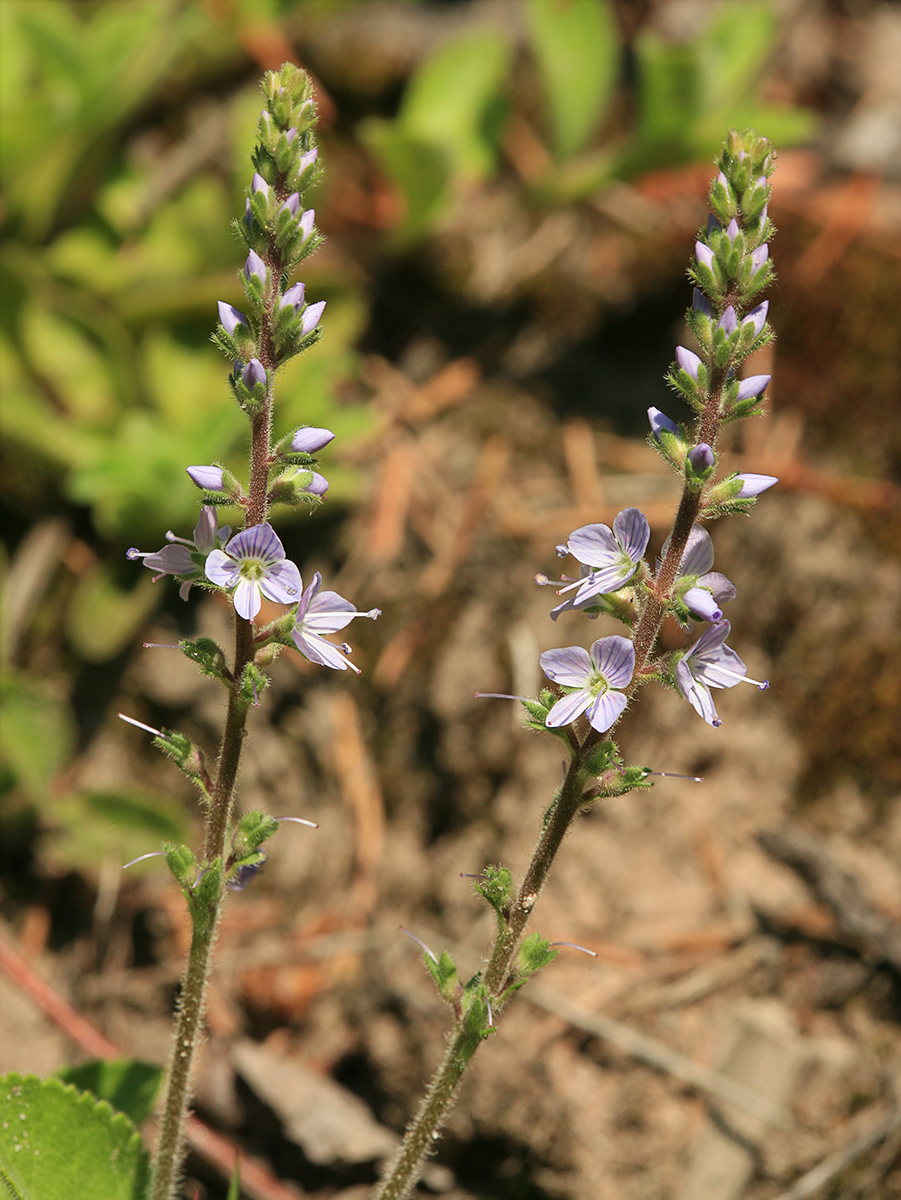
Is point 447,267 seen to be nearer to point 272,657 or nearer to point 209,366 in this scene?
point 209,366

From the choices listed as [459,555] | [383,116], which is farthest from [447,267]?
[459,555]

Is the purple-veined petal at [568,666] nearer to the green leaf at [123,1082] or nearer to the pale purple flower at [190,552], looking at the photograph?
the pale purple flower at [190,552]

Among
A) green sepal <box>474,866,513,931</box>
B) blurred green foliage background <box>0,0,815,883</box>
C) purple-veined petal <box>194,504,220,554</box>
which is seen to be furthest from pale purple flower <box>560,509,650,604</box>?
blurred green foliage background <box>0,0,815,883</box>

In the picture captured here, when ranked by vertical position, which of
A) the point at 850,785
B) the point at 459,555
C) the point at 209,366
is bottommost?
the point at 850,785

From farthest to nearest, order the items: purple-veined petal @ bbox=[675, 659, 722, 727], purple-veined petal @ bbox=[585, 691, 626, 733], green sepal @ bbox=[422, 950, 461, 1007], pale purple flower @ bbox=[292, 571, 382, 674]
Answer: green sepal @ bbox=[422, 950, 461, 1007] → pale purple flower @ bbox=[292, 571, 382, 674] → purple-veined petal @ bbox=[675, 659, 722, 727] → purple-veined petal @ bbox=[585, 691, 626, 733]

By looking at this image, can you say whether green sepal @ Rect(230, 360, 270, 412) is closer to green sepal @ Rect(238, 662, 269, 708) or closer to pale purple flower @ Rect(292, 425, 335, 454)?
pale purple flower @ Rect(292, 425, 335, 454)

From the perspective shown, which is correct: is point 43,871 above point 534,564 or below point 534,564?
below
